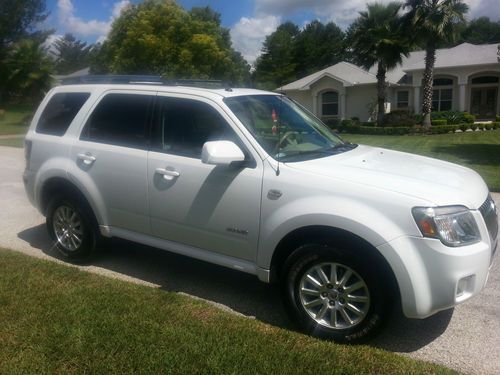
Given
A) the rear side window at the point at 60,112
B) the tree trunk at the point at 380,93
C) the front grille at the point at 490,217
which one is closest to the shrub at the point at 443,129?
the tree trunk at the point at 380,93

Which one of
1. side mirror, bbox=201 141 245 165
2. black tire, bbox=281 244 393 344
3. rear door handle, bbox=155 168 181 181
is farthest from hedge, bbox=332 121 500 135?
black tire, bbox=281 244 393 344

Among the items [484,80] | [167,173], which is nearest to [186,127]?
[167,173]

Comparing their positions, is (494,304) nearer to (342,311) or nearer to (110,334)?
(342,311)

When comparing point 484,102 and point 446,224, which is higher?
point 484,102

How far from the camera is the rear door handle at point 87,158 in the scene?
196 inches

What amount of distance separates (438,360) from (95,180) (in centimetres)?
350

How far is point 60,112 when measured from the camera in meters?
5.51

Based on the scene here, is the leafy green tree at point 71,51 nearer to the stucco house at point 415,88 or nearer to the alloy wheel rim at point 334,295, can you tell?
the stucco house at point 415,88

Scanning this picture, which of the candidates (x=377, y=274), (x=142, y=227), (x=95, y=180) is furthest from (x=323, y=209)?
(x=95, y=180)

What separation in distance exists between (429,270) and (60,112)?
4225mm

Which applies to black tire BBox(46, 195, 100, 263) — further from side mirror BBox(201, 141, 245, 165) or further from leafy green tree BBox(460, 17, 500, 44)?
leafy green tree BBox(460, 17, 500, 44)

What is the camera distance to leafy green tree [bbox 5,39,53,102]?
42375mm

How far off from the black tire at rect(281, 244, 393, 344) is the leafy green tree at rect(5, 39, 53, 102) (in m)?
43.4

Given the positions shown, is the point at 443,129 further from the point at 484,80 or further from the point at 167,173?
the point at 167,173
